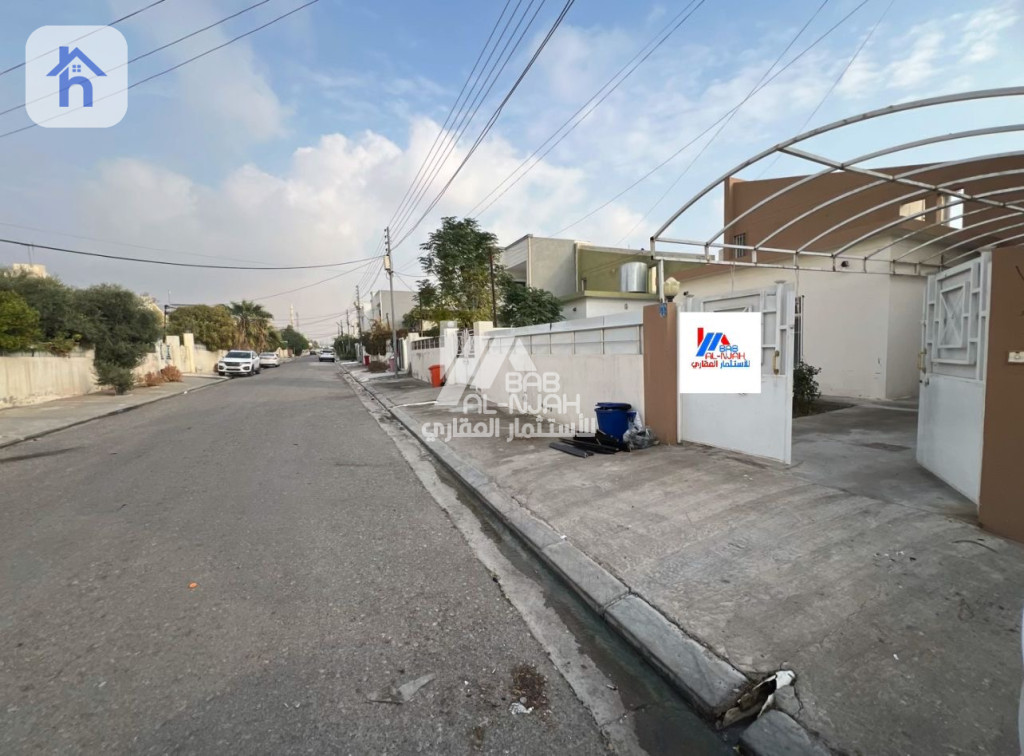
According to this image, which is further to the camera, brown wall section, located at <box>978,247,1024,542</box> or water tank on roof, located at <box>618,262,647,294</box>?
water tank on roof, located at <box>618,262,647,294</box>

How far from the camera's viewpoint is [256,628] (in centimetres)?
271

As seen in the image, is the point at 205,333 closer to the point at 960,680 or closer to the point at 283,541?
the point at 283,541

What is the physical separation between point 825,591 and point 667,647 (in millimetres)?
1173

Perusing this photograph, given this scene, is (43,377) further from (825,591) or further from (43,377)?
(825,591)

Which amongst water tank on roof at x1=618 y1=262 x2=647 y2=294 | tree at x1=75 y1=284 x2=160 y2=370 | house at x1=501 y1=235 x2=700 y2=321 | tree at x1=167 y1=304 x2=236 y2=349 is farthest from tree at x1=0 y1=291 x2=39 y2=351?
tree at x1=167 y1=304 x2=236 y2=349

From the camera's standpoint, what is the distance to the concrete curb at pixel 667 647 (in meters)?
1.92

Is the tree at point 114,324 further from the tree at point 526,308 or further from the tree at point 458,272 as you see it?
the tree at point 526,308

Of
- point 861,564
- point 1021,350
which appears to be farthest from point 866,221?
point 861,564

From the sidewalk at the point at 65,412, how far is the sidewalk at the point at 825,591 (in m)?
10.9

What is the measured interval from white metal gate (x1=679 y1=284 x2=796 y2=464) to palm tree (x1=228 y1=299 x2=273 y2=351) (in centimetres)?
4751

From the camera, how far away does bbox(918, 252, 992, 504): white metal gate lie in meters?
3.84

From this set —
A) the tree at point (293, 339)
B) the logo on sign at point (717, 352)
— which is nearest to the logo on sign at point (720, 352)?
the logo on sign at point (717, 352)

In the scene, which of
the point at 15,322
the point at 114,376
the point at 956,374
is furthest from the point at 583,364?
the point at 114,376

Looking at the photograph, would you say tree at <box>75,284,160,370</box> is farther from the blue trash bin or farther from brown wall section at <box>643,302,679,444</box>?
brown wall section at <box>643,302,679,444</box>
